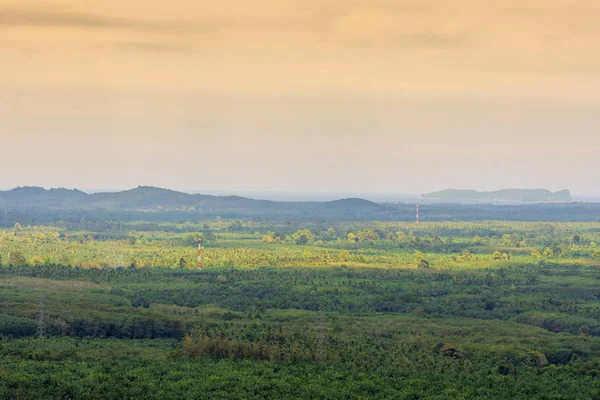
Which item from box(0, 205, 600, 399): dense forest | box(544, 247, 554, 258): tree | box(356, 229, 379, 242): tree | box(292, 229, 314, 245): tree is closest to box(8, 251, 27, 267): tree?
box(0, 205, 600, 399): dense forest

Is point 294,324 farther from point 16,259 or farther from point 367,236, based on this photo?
point 367,236

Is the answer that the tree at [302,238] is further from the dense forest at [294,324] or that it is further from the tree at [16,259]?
the tree at [16,259]

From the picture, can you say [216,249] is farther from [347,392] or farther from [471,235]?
[347,392]

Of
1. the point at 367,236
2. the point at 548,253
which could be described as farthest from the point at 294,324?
the point at 367,236

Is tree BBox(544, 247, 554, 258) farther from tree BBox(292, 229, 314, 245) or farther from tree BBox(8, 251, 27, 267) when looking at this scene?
tree BBox(8, 251, 27, 267)

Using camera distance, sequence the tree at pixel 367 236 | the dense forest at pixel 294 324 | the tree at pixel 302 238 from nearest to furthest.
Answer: the dense forest at pixel 294 324
the tree at pixel 302 238
the tree at pixel 367 236

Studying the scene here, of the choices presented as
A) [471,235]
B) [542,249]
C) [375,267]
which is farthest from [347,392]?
[471,235]

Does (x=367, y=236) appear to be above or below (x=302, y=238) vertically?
above

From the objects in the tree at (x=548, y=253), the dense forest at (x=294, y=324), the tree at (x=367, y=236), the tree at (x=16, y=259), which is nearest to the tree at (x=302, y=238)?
the tree at (x=367, y=236)

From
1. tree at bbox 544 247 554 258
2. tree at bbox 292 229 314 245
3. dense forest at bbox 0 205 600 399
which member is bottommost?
dense forest at bbox 0 205 600 399

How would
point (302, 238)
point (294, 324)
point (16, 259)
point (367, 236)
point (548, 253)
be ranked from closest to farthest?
point (294, 324), point (16, 259), point (548, 253), point (302, 238), point (367, 236)

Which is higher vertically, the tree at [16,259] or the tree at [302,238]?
the tree at [302,238]

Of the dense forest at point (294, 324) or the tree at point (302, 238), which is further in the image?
the tree at point (302, 238)
